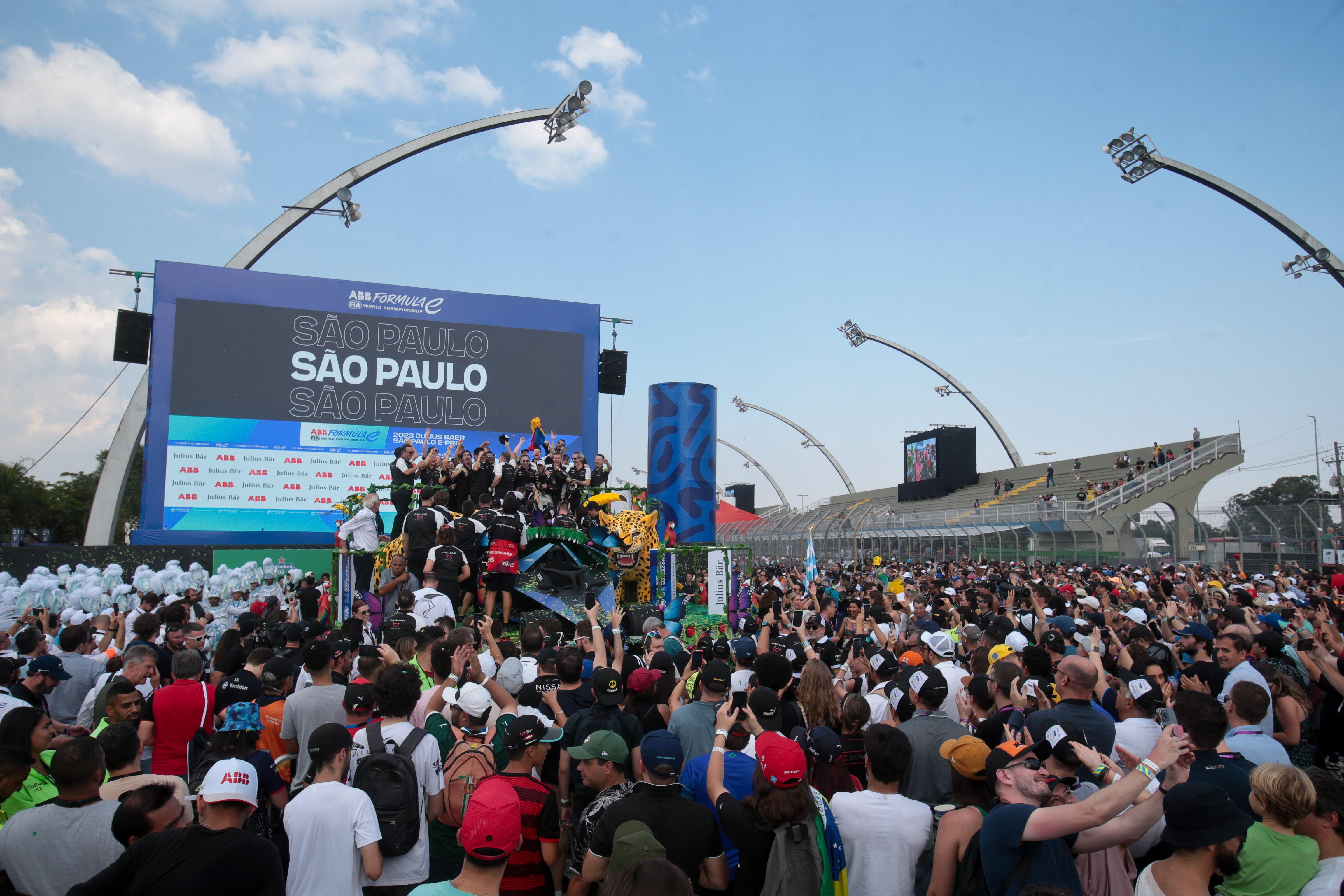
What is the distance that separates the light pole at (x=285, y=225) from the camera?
17.0 m

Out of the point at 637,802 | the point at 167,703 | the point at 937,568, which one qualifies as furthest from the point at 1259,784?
the point at 937,568

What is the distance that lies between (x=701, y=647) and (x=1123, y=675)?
2.83m

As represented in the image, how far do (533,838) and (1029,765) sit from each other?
6.41ft

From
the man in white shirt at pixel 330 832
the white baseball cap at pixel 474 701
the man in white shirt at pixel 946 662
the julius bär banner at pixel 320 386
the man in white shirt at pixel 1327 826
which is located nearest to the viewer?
the man in white shirt at pixel 1327 826

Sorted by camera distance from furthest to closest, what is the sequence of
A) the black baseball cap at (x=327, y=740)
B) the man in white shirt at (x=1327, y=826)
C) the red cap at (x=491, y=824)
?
the black baseball cap at (x=327, y=740)
the man in white shirt at (x=1327, y=826)
the red cap at (x=491, y=824)

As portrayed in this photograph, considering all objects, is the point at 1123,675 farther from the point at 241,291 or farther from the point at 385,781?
the point at 241,291

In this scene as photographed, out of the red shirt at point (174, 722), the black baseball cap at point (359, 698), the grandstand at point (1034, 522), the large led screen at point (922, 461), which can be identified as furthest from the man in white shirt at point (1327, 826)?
the large led screen at point (922, 461)

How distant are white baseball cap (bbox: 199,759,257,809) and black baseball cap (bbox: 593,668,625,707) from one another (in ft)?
5.38

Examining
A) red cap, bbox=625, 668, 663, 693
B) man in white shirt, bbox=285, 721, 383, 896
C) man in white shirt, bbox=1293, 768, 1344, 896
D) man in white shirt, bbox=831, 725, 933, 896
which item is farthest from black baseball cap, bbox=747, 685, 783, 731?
man in white shirt, bbox=1293, 768, 1344, 896

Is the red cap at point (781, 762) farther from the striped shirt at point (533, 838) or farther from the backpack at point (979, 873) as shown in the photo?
the striped shirt at point (533, 838)

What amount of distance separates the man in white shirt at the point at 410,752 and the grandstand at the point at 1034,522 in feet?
57.0

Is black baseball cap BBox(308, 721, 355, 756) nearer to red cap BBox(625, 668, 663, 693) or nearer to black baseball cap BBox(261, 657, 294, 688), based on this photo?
black baseball cap BBox(261, 657, 294, 688)

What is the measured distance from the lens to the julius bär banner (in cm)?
1645

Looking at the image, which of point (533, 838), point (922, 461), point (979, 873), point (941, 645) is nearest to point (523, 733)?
point (533, 838)
